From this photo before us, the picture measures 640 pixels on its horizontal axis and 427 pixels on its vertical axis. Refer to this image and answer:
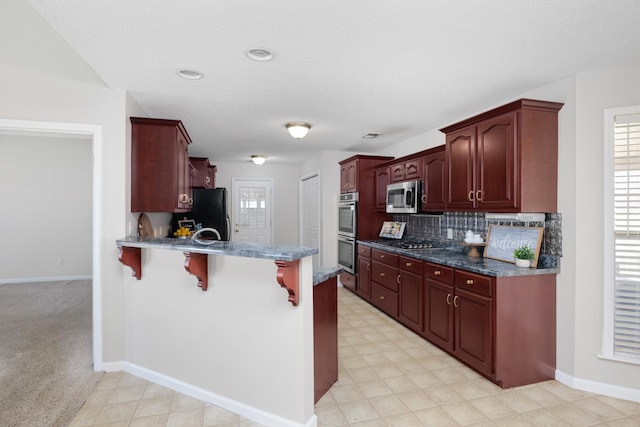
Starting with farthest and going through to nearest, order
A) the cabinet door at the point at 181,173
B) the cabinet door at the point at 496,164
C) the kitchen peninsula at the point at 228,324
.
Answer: the cabinet door at the point at 181,173 → the cabinet door at the point at 496,164 → the kitchen peninsula at the point at 228,324

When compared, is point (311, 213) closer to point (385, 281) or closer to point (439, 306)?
point (385, 281)

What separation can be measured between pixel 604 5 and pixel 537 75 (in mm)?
879

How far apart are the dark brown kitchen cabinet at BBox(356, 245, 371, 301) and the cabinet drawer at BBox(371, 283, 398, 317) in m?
0.16

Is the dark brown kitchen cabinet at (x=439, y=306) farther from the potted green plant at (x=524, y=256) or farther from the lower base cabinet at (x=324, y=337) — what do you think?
the lower base cabinet at (x=324, y=337)

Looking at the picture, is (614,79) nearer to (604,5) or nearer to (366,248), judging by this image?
(604,5)

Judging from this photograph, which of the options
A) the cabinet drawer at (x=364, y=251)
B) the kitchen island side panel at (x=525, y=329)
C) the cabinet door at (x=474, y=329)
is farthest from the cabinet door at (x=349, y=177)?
the kitchen island side panel at (x=525, y=329)

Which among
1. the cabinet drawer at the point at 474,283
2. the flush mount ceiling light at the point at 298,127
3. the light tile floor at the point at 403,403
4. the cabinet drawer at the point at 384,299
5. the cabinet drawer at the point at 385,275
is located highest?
the flush mount ceiling light at the point at 298,127

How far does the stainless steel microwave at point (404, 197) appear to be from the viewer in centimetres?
411

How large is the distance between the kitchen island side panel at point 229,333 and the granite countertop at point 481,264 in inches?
58.1

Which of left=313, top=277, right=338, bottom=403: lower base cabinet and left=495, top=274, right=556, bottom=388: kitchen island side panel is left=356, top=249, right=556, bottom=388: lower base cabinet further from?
left=313, top=277, right=338, bottom=403: lower base cabinet

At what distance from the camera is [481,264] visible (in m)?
2.82

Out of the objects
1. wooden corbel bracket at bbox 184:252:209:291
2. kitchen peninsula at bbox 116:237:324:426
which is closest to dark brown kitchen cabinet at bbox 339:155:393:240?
kitchen peninsula at bbox 116:237:324:426

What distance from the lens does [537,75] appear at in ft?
8.48

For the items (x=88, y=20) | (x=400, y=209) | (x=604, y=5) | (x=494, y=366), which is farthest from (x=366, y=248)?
(x=88, y=20)
